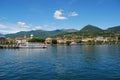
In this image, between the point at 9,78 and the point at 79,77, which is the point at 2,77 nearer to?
the point at 9,78

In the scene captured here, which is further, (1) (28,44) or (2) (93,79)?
(1) (28,44)

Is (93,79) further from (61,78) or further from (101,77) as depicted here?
(61,78)

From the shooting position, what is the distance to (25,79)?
29969mm

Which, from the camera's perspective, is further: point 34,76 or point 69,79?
point 34,76

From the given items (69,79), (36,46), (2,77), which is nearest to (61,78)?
(69,79)

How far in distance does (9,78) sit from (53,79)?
7.32 meters

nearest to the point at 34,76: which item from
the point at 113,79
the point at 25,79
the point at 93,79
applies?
the point at 25,79

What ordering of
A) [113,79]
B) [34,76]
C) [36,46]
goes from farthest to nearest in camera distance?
[36,46], [34,76], [113,79]

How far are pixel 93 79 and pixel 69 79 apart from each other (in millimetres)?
3771

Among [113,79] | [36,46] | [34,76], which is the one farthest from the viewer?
[36,46]

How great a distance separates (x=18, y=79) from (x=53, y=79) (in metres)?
5.61

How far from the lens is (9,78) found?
101 ft

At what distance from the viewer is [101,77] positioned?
3120 centimetres

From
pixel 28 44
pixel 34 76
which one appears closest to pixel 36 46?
pixel 28 44
